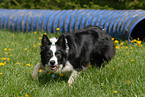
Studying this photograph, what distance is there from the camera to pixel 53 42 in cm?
334

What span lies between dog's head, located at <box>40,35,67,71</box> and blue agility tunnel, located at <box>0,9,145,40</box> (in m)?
3.08

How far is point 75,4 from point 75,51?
7112 mm

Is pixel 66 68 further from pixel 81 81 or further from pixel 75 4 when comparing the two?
pixel 75 4

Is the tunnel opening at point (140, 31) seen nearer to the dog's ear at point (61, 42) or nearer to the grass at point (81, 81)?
the grass at point (81, 81)

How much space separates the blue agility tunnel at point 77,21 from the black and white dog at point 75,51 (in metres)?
1.93

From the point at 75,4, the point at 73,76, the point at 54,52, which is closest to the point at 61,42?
the point at 54,52

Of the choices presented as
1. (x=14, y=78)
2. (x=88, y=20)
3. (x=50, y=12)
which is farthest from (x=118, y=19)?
(x=14, y=78)

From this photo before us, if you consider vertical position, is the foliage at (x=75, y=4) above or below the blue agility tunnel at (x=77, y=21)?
above

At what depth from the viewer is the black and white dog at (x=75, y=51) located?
3268mm

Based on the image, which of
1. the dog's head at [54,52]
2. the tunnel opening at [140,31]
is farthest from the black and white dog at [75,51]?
the tunnel opening at [140,31]

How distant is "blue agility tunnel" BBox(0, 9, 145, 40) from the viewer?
6.11 m

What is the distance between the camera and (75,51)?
3.66 metres

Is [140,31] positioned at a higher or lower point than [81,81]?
higher

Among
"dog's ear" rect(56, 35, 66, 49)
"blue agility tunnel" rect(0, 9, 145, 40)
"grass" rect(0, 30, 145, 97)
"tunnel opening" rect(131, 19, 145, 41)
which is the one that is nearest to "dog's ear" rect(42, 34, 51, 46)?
"dog's ear" rect(56, 35, 66, 49)
